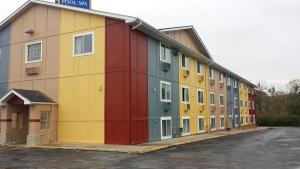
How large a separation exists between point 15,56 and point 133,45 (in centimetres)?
898

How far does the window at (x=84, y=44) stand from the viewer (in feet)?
71.7

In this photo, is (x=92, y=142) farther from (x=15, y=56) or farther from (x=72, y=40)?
(x=15, y=56)

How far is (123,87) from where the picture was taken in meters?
20.5

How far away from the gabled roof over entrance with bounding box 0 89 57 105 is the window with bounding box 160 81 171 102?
6951 mm

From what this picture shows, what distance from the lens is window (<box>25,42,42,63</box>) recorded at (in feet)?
78.4

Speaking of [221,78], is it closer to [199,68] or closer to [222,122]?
[222,122]

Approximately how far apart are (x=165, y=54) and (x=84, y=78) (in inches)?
253

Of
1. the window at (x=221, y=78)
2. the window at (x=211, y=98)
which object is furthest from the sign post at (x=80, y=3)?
the window at (x=221, y=78)

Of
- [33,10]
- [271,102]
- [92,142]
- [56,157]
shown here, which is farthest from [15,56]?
[271,102]

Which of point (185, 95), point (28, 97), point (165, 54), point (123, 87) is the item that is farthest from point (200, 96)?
point (28, 97)

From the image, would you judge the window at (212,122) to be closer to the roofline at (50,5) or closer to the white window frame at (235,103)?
the white window frame at (235,103)

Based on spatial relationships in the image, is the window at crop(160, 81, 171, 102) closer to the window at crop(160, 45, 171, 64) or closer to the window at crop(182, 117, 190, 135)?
the window at crop(160, 45, 171, 64)

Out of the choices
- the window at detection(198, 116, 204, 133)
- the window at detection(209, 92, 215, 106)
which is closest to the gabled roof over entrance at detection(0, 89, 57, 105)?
the window at detection(198, 116, 204, 133)

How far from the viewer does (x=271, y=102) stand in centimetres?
7981
